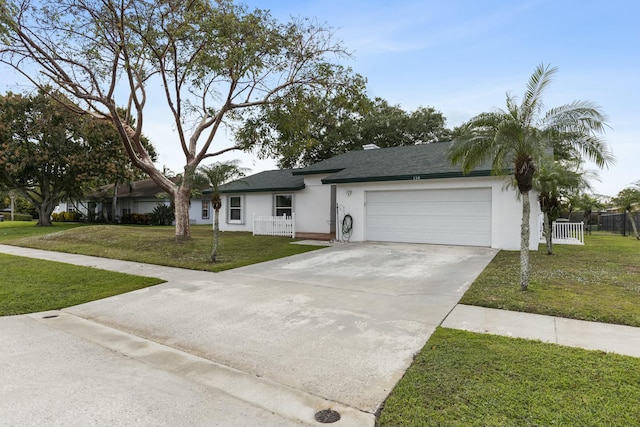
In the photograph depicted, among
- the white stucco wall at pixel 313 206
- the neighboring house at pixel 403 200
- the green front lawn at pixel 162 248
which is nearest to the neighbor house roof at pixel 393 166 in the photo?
the neighboring house at pixel 403 200

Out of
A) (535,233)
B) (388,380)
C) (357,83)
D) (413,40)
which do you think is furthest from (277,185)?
(388,380)

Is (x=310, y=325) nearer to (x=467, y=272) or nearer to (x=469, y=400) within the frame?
(x=469, y=400)

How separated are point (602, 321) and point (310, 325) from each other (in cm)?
390

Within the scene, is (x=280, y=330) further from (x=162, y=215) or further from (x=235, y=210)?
(x=162, y=215)

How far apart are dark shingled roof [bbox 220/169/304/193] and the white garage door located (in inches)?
181

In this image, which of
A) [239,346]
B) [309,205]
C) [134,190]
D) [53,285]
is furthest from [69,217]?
[239,346]

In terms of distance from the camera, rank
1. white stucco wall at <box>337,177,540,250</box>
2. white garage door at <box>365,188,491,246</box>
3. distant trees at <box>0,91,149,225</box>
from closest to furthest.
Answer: white stucco wall at <box>337,177,540,250</box> → white garage door at <box>365,188,491,246</box> → distant trees at <box>0,91,149,225</box>

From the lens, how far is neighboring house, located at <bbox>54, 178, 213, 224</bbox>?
29.7 metres

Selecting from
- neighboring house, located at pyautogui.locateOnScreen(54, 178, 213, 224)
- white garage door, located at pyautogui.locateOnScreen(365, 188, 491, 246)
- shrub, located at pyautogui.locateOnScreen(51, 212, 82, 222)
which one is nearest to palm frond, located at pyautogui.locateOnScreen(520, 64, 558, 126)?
white garage door, located at pyautogui.locateOnScreen(365, 188, 491, 246)

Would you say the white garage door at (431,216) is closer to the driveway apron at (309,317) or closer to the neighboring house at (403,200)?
the neighboring house at (403,200)

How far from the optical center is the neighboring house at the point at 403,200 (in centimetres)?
1176

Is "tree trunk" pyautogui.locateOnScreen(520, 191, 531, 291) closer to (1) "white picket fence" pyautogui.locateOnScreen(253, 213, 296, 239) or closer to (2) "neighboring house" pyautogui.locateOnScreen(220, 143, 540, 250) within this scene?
(2) "neighboring house" pyautogui.locateOnScreen(220, 143, 540, 250)

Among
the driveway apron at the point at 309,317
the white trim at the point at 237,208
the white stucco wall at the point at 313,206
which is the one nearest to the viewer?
the driveway apron at the point at 309,317

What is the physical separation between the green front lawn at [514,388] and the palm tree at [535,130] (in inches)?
121
